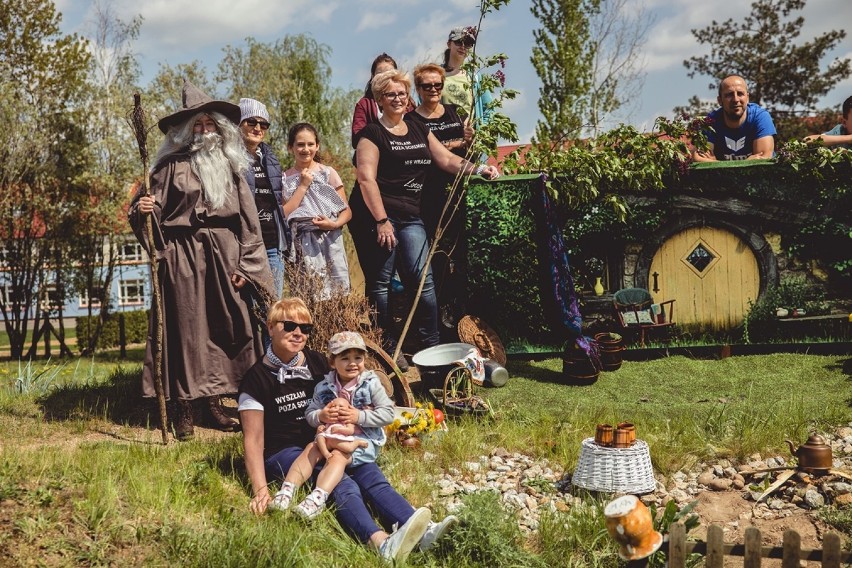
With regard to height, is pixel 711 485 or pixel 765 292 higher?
pixel 765 292

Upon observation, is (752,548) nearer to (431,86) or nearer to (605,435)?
(605,435)

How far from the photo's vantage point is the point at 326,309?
648 centimetres

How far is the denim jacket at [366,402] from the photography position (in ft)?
15.7

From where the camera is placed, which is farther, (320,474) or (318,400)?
(318,400)

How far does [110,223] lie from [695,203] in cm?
1157

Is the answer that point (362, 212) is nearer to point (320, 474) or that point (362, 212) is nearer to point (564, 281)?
point (564, 281)

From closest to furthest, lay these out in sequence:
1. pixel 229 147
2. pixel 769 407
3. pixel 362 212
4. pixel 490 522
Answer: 1. pixel 490 522
2. pixel 229 147
3. pixel 769 407
4. pixel 362 212

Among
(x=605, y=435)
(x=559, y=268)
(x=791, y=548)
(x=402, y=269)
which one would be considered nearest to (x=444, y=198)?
(x=402, y=269)

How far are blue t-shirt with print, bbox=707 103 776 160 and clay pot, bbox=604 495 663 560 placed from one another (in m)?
6.09

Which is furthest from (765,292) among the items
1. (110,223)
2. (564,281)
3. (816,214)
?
(110,223)

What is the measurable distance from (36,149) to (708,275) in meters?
12.0

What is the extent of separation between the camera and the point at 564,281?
8.43 m

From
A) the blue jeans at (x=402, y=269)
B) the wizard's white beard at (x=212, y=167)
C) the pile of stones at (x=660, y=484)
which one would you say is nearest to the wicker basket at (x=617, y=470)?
the pile of stones at (x=660, y=484)

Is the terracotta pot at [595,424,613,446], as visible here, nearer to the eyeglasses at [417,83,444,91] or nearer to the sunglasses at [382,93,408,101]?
the sunglasses at [382,93,408,101]
